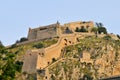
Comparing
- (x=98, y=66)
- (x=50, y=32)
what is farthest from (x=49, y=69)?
(x=50, y=32)

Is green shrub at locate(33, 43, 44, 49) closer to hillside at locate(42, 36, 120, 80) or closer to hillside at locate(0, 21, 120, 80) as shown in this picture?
hillside at locate(0, 21, 120, 80)

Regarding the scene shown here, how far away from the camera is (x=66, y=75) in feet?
240

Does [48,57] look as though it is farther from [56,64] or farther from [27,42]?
[27,42]

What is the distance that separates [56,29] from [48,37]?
1.84 meters

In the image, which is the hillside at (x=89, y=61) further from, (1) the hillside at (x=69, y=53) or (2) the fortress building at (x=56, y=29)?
(2) the fortress building at (x=56, y=29)

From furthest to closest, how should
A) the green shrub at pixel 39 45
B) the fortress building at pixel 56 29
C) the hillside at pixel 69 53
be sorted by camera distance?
the fortress building at pixel 56 29
the green shrub at pixel 39 45
the hillside at pixel 69 53

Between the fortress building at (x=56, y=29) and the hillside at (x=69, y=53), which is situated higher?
the fortress building at (x=56, y=29)

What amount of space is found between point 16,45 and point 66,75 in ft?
→ 54.1

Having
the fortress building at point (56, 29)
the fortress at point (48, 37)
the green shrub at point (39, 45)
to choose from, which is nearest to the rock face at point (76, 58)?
the fortress at point (48, 37)

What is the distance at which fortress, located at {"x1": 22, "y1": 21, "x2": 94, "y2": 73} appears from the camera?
2995 inches

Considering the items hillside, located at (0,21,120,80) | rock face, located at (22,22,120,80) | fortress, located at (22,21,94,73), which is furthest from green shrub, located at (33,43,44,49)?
rock face, located at (22,22,120,80)

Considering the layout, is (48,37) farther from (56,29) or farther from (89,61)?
(89,61)

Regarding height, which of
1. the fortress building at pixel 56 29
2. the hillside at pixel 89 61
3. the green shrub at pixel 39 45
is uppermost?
the fortress building at pixel 56 29

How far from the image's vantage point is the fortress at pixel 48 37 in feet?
250
